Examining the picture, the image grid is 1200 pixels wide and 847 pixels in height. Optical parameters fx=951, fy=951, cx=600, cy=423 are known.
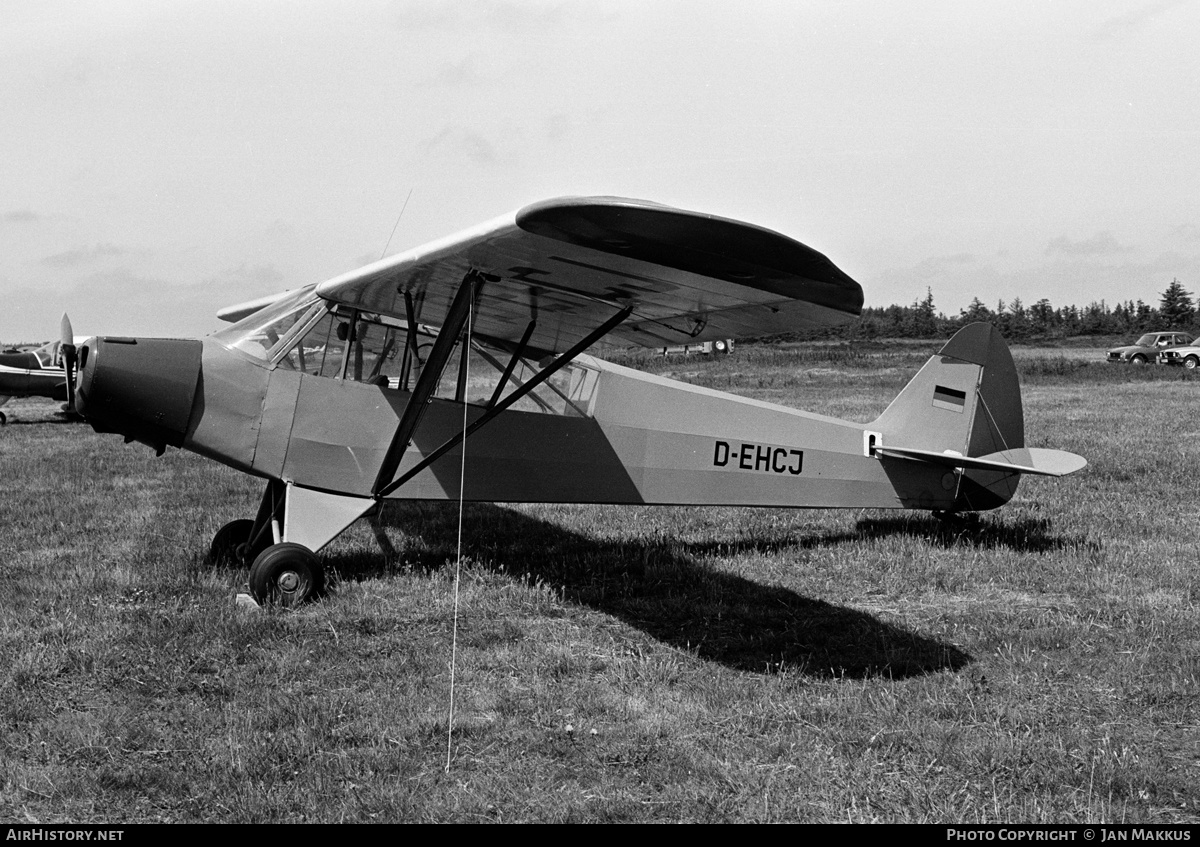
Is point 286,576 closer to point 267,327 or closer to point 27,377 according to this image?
point 267,327

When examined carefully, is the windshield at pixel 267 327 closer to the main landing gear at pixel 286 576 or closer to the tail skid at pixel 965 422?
the main landing gear at pixel 286 576

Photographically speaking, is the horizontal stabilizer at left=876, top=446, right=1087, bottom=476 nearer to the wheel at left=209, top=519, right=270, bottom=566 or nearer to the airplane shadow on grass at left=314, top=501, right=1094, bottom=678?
the airplane shadow on grass at left=314, top=501, right=1094, bottom=678

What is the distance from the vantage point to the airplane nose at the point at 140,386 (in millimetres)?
6270

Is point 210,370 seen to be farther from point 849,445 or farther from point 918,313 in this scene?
point 918,313

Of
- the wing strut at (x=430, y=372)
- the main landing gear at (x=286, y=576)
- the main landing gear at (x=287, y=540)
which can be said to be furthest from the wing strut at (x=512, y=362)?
the main landing gear at (x=286, y=576)

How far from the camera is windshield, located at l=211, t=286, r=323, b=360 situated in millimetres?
6840

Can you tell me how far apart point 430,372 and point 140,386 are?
198 cm

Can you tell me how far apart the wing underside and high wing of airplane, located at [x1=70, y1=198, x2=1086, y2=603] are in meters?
0.02

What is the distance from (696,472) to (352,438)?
8.95ft

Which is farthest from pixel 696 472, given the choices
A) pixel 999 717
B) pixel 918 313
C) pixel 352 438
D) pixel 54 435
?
pixel 918 313

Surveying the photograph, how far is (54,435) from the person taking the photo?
19.4m

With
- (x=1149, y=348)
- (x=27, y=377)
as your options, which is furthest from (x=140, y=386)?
(x=1149, y=348)

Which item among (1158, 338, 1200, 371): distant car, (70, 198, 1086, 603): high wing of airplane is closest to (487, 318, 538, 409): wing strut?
(70, 198, 1086, 603): high wing of airplane

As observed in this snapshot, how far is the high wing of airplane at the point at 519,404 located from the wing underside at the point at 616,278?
0.07 ft
